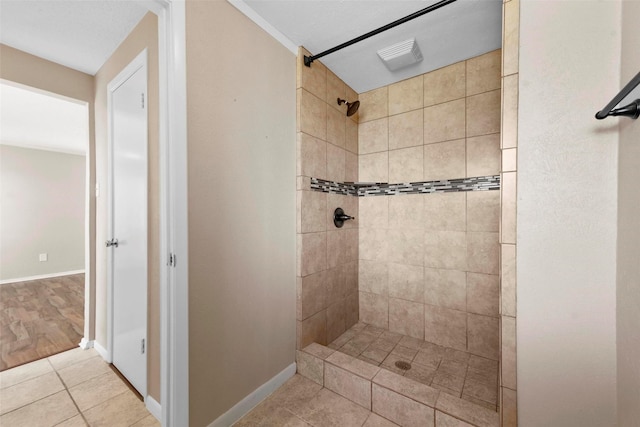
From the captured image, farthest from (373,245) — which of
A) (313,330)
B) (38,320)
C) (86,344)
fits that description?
(38,320)

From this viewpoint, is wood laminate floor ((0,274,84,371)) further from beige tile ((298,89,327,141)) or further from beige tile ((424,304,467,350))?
beige tile ((424,304,467,350))

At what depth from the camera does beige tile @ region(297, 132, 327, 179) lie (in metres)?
1.75

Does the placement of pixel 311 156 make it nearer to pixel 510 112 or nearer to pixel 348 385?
pixel 510 112

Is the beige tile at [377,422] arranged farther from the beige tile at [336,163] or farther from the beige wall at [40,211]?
the beige wall at [40,211]

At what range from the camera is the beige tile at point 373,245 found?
235 cm

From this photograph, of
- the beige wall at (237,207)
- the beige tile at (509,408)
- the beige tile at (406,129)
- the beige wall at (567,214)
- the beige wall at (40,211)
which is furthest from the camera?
the beige wall at (40,211)

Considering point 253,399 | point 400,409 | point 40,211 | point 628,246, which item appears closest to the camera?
point 628,246

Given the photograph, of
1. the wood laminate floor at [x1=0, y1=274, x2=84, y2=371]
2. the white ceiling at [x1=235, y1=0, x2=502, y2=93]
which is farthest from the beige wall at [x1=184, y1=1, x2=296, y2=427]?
the wood laminate floor at [x1=0, y1=274, x2=84, y2=371]

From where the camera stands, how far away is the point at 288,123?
1.72 m

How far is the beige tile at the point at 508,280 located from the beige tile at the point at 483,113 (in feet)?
3.97

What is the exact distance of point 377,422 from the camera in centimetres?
136

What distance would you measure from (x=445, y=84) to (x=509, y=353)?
196 cm

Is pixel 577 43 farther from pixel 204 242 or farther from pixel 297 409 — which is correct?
pixel 297 409

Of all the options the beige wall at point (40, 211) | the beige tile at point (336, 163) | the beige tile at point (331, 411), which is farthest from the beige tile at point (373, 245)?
the beige wall at point (40, 211)
